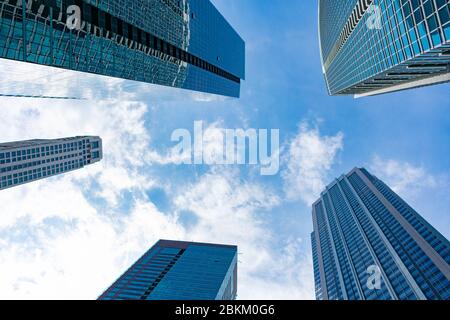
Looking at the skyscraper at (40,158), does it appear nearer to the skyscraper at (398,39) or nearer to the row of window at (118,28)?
the row of window at (118,28)

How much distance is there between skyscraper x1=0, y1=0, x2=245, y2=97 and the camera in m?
35.2

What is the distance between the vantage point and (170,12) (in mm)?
82438

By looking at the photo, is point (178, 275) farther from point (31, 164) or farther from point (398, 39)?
point (398, 39)

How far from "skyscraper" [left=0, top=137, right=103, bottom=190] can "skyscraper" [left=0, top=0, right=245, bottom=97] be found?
2722 inches

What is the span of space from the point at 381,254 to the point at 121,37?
13164cm

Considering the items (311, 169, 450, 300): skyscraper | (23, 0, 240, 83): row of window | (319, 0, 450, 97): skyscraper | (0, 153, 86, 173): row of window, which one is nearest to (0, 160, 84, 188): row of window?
(0, 153, 86, 173): row of window

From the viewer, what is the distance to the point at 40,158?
413 feet

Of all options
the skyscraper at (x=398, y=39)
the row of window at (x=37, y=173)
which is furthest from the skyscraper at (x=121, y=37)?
the row of window at (x=37, y=173)

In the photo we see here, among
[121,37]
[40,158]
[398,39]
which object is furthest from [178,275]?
[398,39]

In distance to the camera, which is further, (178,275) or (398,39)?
(178,275)

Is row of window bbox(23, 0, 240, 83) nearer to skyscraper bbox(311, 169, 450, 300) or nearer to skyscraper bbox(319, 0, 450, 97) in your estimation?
skyscraper bbox(319, 0, 450, 97)

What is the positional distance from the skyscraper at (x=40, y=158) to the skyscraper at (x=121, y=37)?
69.1 metres
